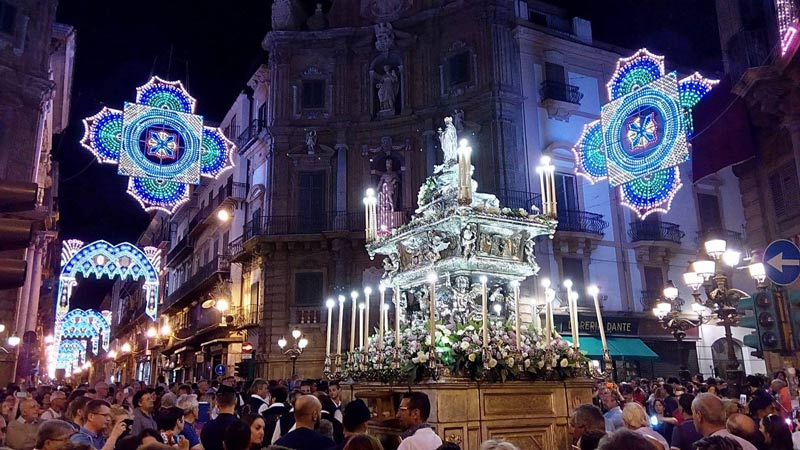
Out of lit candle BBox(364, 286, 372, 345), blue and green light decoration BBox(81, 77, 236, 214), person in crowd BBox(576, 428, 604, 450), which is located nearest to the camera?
person in crowd BBox(576, 428, 604, 450)

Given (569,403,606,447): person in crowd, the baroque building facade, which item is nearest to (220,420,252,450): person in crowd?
(569,403,606,447): person in crowd

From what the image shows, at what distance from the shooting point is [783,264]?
23.8 ft

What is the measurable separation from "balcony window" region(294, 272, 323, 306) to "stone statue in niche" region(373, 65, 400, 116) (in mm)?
7873

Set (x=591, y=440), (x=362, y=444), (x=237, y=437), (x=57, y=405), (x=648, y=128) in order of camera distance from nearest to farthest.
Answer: (x=362, y=444), (x=591, y=440), (x=237, y=437), (x=57, y=405), (x=648, y=128)

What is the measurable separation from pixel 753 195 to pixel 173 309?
137ft

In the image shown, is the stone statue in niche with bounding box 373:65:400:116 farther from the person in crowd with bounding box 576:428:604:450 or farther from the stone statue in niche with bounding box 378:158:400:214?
the person in crowd with bounding box 576:428:604:450

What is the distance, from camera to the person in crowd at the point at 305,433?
509cm

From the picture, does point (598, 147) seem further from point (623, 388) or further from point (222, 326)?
point (222, 326)

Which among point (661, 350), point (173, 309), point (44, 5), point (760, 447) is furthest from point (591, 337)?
point (173, 309)

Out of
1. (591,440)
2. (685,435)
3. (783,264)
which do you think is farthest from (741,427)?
(783,264)

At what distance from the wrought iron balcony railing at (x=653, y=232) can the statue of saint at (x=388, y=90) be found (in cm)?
1155

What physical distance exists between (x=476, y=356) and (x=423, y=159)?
2023 centimetres

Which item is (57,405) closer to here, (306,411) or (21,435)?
(21,435)

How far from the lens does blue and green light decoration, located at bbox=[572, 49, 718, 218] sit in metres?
15.4
